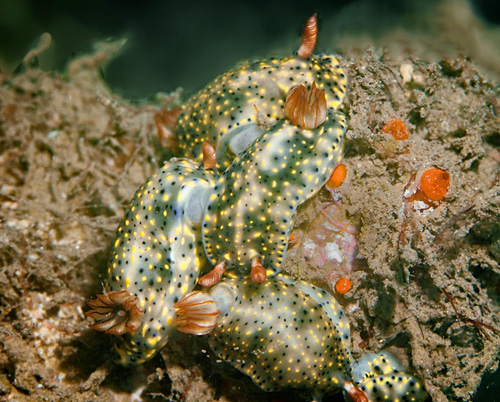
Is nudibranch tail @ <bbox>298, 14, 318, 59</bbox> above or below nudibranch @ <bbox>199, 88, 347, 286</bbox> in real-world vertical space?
above

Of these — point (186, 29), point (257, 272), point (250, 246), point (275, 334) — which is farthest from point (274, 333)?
point (186, 29)

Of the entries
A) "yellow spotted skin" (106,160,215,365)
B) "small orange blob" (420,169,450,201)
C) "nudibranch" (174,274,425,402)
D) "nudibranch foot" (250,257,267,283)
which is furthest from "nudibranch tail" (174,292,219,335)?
"small orange blob" (420,169,450,201)

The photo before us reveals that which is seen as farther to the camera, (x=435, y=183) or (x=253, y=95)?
(x=253, y=95)

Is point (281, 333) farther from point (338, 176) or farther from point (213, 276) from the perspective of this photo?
point (338, 176)

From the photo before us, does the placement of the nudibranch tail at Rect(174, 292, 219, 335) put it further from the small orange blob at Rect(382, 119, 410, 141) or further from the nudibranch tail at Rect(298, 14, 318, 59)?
the nudibranch tail at Rect(298, 14, 318, 59)

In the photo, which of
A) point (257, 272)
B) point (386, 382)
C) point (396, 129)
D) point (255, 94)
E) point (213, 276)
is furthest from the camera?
point (386, 382)

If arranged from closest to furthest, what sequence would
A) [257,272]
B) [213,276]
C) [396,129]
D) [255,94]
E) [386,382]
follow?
[257,272], [213,276], [396,129], [255,94], [386,382]

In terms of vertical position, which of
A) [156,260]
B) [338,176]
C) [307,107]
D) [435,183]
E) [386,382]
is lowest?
[386,382]
